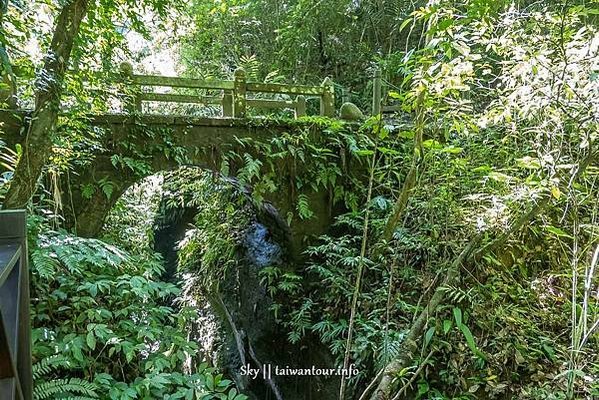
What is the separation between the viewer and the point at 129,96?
164 inches

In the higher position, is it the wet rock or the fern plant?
the wet rock

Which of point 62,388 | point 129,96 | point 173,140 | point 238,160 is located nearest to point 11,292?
point 62,388

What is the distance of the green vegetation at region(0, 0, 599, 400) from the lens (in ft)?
8.94

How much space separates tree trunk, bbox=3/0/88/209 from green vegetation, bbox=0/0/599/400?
1cm

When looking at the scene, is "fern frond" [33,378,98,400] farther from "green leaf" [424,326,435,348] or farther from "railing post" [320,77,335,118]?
"railing post" [320,77,335,118]

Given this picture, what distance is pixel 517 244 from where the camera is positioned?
419 cm

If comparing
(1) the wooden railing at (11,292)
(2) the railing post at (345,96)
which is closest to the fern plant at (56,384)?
(1) the wooden railing at (11,292)

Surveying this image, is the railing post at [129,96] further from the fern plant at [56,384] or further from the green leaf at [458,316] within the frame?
the green leaf at [458,316]

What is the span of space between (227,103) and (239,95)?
0.63 feet

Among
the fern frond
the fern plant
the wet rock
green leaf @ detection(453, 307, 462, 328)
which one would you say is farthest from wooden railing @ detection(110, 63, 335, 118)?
green leaf @ detection(453, 307, 462, 328)

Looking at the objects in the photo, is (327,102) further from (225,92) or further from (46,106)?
(46,106)

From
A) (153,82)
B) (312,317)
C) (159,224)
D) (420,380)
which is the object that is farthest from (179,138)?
(159,224)

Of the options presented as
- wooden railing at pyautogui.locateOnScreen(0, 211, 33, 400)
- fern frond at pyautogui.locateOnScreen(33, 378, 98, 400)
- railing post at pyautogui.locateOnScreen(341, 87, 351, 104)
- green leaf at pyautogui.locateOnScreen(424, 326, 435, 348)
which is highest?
railing post at pyautogui.locateOnScreen(341, 87, 351, 104)

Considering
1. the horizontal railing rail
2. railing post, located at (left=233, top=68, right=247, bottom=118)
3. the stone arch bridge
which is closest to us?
the stone arch bridge
